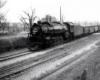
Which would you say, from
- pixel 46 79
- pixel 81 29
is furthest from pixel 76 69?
pixel 81 29

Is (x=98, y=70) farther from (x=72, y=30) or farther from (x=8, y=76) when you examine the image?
(x=72, y=30)

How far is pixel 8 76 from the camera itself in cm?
656

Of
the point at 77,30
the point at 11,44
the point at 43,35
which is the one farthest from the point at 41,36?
the point at 77,30

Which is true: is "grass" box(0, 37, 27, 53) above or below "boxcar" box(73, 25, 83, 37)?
below

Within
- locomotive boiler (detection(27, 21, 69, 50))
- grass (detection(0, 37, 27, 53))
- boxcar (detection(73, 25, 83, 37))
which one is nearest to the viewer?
grass (detection(0, 37, 27, 53))

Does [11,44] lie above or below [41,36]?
below

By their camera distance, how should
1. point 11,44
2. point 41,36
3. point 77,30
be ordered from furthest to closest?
point 77,30 < point 11,44 < point 41,36

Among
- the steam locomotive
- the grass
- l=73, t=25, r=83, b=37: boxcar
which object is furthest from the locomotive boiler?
l=73, t=25, r=83, b=37: boxcar

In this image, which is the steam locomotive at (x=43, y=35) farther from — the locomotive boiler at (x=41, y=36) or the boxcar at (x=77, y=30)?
the boxcar at (x=77, y=30)

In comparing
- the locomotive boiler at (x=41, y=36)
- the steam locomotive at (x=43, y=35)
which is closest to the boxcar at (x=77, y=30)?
the steam locomotive at (x=43, y=35)

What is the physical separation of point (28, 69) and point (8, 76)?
1.39 meters

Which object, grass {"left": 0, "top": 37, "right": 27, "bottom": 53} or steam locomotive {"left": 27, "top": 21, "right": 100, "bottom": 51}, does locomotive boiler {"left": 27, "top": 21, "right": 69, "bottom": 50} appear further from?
grass {"left": 0, "top": 37, "right": 27, "bottom": 53}

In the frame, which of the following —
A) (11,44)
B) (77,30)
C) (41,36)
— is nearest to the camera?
(41,36)

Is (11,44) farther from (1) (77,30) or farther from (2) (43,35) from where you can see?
(1) (77,30)
